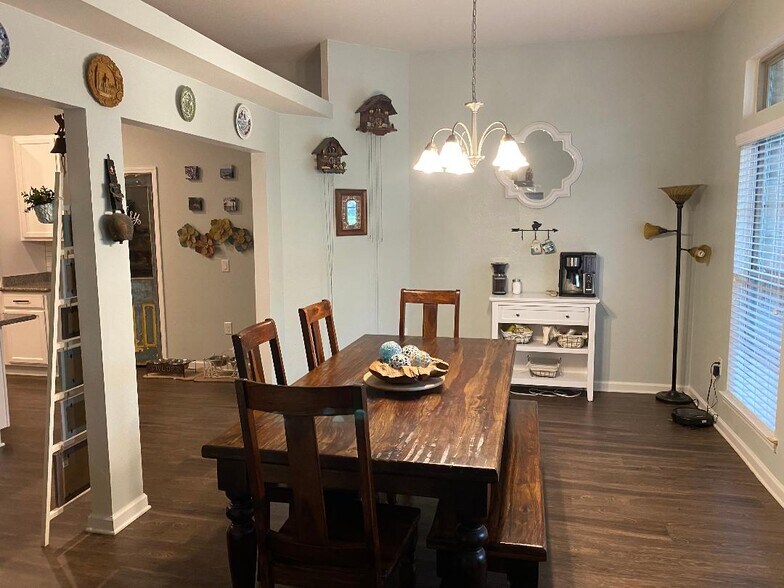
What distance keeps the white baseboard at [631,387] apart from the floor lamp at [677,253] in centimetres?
9

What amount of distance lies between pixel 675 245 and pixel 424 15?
8.61 feet

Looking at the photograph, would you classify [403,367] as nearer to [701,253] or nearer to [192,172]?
[701,253]

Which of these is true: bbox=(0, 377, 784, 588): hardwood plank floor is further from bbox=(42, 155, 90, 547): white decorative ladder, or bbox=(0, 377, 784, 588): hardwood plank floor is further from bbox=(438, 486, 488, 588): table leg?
bbox=(438, 486, 488, 588): table leg

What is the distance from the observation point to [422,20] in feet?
14.0

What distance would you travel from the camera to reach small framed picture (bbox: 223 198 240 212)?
18.0 ft

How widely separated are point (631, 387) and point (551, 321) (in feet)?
3.11

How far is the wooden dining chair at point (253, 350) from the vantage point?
7.77ft

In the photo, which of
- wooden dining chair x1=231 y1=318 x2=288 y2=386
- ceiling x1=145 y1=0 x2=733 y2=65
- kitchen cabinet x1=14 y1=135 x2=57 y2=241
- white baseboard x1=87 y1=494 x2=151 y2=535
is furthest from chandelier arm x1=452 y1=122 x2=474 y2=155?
kitchen cabinet x1=14 y1=135 x2=57 y2=241

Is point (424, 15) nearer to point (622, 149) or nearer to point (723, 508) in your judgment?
point (622, 149)

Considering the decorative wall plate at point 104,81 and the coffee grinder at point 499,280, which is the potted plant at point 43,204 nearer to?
the decorative wall plate at point 104,81

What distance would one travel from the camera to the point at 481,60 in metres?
5.00

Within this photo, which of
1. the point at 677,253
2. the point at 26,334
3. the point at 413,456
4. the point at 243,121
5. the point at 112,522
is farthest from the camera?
the point at 26,334

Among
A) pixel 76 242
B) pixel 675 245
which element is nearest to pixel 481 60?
pixel 675 245

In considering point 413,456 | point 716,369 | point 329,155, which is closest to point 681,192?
point 716,369
